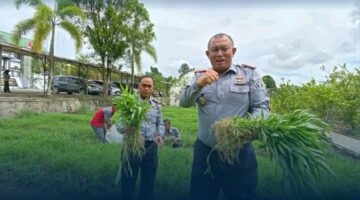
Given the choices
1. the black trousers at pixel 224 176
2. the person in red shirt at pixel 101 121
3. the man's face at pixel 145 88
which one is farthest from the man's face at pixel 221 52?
the person in red shirt at pixel 101 121

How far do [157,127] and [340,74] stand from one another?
209 inches

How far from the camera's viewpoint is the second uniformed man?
8.95 feet

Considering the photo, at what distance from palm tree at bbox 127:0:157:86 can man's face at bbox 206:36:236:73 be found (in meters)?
1.28

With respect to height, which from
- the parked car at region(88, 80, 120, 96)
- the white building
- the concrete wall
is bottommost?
the concrete wall

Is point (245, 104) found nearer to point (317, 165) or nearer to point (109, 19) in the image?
point (317, 165)

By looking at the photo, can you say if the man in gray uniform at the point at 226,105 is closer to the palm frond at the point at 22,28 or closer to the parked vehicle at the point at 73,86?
the parked vehicle at the point at 73,86

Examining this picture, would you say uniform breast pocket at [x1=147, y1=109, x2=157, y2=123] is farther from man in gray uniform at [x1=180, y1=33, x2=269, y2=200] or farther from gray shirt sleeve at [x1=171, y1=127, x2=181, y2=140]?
gray shirt sleeve at [x1=171, y1=127, x2=181, y2=140]

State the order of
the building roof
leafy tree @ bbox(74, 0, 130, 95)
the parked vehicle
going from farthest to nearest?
the parked vehicle, the building roof, leafy tree @ bbox(74, 0, 130, 95)

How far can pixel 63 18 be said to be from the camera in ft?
13.6

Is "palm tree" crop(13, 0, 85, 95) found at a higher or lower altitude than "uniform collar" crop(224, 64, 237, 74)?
higher

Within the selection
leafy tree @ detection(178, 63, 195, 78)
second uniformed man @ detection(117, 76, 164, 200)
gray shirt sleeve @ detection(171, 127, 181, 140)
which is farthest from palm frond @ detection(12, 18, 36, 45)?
second uniformed man @ detection(117, 76, 164, 200)

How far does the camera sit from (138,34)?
11.4 ft

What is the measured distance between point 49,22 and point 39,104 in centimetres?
111

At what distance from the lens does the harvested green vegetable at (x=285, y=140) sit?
1.88 m
